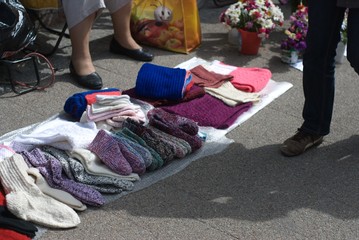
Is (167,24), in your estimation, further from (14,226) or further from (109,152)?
(14,226)

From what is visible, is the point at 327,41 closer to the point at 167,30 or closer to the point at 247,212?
the point at 247,212

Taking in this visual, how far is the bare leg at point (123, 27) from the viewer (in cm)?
480

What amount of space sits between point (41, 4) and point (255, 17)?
1613 millimetres

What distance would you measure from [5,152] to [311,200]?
1.58 metres

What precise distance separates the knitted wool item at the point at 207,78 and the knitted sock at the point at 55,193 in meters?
1.54

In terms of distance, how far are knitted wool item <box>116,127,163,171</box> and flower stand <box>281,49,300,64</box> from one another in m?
1.86

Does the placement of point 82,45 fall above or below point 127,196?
above

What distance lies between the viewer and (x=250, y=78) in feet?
14.8

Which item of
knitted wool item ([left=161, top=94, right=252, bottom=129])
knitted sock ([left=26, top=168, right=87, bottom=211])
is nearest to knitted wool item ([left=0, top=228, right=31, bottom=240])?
knitted sock ([left=26, top=168, right=87, bottom=211])

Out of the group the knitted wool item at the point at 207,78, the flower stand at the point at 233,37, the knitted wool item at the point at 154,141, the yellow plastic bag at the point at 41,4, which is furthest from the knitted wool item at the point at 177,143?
the flower stand at the point at 233,37

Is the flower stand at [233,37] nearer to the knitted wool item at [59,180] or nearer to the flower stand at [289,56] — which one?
the flower stand at [289,56]

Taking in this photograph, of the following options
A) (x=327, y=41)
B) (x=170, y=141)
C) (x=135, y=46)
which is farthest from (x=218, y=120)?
(x=135, y=46)

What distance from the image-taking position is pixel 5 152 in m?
3.31

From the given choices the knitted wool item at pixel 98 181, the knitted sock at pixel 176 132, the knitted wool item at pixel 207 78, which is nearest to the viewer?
the knitted wool item at pixel 98 181
